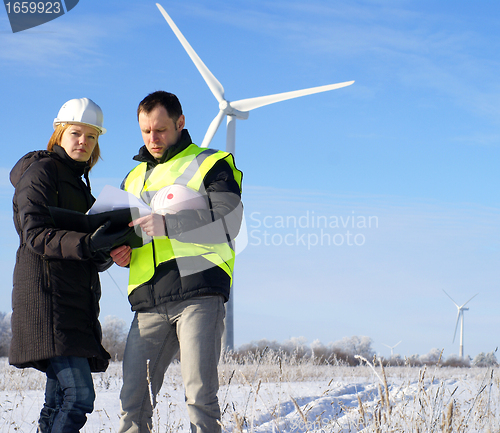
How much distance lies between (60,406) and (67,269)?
86 centimetres

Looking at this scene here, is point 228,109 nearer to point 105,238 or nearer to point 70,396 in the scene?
point 105,238

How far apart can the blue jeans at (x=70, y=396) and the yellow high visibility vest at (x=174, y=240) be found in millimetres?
583

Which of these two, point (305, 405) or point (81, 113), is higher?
point (81, 113)

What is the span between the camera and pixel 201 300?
3.30 m

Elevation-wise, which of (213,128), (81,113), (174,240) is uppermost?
(213,128)

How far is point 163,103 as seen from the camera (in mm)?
3617

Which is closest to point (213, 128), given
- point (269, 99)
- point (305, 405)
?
point (269, 99)

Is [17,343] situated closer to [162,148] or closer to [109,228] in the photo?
[109,228]

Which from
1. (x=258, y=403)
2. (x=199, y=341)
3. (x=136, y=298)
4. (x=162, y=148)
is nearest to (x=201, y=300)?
(x=199, y=341)

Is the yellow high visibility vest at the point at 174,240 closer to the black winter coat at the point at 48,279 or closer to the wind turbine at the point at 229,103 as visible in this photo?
the black winter coat at the point at 48,279

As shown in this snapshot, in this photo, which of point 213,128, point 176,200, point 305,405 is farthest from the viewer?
point 213,128

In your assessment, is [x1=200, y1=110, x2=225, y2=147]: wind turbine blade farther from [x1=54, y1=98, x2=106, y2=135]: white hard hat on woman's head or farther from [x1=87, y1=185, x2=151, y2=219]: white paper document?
[x1=87, y1=185, x2=151, y2=219]: white paper document

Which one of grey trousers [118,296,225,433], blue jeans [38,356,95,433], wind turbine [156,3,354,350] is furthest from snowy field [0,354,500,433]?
wind turbine [156,3,354,350]

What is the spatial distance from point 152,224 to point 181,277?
38cm
